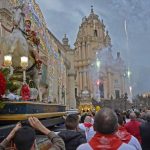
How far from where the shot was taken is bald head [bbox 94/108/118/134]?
3.01m

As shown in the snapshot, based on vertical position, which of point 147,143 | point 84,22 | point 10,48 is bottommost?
point 147,143

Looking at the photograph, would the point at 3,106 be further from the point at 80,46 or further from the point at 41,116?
the point at 80,46

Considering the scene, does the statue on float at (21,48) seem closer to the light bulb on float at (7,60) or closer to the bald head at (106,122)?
the light bulb on float at (7,60)

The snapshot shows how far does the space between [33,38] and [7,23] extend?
13941mm

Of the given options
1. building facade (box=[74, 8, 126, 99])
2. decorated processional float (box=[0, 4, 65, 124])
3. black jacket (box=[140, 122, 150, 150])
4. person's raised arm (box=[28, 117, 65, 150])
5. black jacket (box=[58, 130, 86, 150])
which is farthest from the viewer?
building facade (box=[74, 8, 126, 99])

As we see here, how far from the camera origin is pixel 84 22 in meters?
101

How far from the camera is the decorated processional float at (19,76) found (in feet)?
16.4

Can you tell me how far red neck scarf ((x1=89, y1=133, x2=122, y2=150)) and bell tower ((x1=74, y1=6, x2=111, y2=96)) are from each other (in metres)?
91.1

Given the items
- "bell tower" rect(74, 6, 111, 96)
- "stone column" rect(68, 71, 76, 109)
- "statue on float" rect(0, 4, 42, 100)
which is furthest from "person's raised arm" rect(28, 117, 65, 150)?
A: "bell tower" rect(74, 6, 111, 96)

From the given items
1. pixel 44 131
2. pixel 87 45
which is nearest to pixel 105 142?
pixel 44 131

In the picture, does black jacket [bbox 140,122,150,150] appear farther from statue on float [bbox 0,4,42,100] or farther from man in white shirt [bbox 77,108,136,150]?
man in white shirt [bbox 77,108,136,150]

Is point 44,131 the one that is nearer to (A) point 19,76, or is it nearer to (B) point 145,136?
(A) point 19,76

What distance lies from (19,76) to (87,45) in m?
90.9

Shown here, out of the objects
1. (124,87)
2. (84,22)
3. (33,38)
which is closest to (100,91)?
(124,87)
